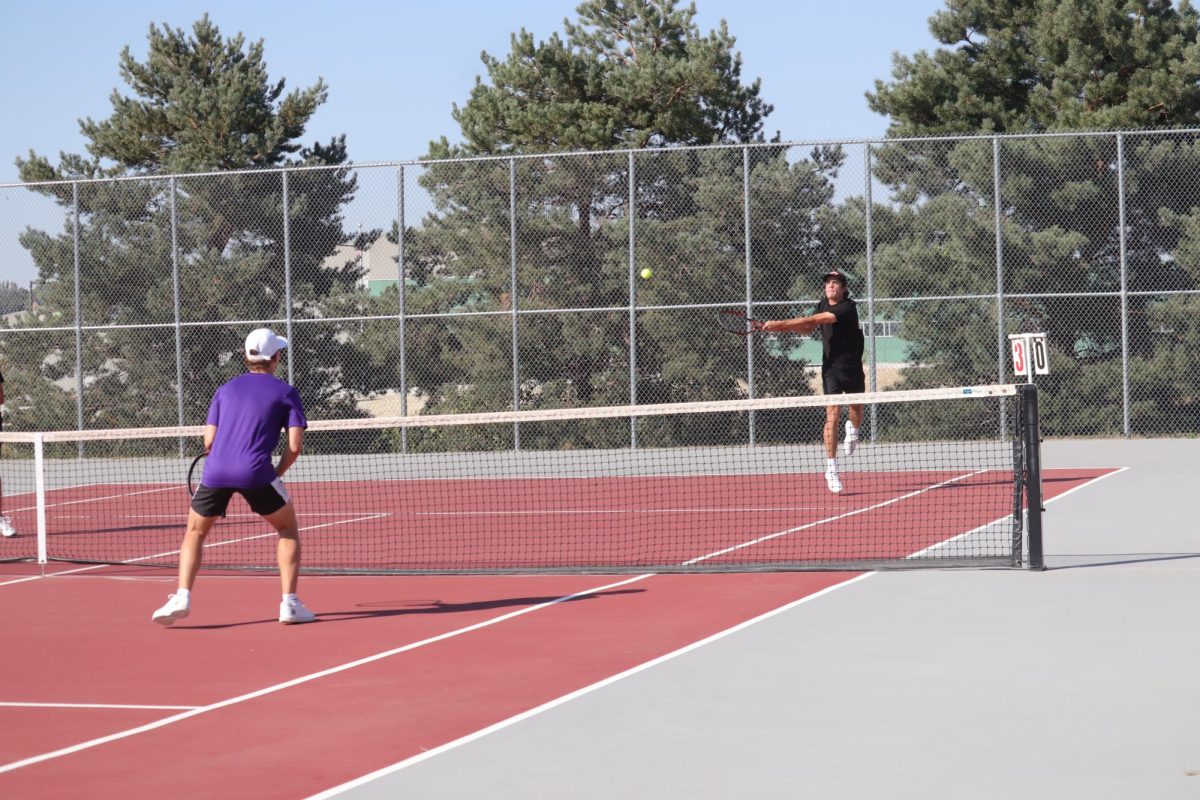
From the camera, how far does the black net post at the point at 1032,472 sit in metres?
9.18

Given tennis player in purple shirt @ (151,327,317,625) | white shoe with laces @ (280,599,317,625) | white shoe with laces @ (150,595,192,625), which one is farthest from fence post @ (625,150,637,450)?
white shoe with laces @ (150,595,192,625)

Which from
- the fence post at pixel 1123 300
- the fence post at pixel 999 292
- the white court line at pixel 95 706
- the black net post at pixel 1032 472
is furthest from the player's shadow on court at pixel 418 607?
the fence post at pixel 1123 300

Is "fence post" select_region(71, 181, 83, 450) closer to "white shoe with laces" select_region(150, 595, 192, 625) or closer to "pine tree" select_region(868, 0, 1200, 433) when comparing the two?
"pine tree" select_region(868, 0, 1200, 433)

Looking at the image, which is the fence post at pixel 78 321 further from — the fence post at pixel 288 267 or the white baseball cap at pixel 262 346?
the white baseball cap at pixel 262 346

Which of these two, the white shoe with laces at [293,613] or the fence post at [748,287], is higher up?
the fence post at [748,287]

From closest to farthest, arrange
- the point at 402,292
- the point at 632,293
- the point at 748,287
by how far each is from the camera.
→ the point at 748,287
the point at 632,293
the point at 402,292

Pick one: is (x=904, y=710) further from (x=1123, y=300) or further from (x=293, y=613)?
(x=1123, y=300)

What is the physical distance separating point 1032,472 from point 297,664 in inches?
164

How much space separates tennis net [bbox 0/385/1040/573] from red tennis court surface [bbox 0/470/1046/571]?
3cm

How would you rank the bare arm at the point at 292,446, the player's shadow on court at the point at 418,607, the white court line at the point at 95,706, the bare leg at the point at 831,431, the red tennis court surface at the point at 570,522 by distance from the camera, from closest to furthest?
the white court line at the point at 95,706, the bare arm at the point at 292,446, the player's shadow on court at the point at 418,607, the red tennis court surface at the point at 570,522, the bare leg at the point at 831,431

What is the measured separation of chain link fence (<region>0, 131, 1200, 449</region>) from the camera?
61.5ft

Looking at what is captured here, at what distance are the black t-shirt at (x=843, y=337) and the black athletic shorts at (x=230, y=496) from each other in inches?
254

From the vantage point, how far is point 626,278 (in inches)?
776

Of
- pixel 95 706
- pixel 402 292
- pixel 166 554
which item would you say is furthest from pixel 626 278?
pixel 95 706
